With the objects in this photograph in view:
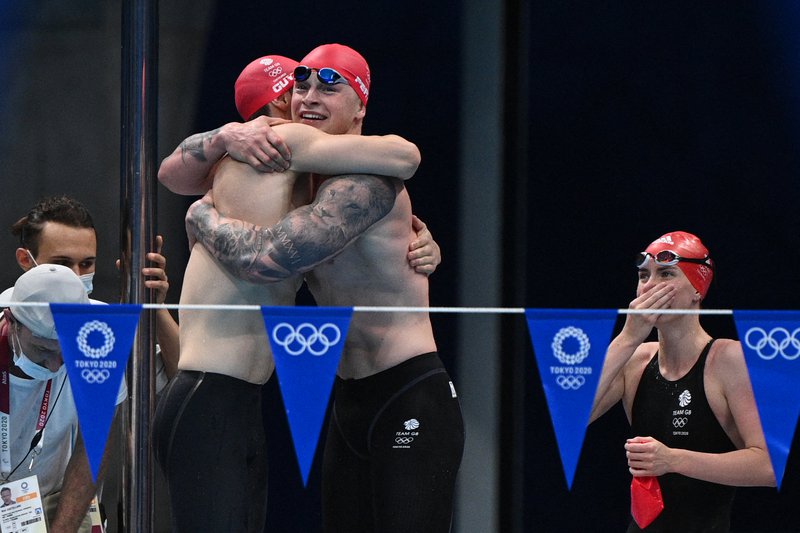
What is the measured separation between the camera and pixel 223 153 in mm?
3828

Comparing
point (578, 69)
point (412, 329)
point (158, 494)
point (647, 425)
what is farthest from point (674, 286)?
point (158, 494)

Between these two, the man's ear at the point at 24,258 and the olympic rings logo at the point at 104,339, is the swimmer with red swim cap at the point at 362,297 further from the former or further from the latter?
the man's ear at the point at 24,258

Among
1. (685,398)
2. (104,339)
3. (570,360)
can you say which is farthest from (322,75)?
A: (685,398)

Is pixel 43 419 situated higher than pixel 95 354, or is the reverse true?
pixel 95 354

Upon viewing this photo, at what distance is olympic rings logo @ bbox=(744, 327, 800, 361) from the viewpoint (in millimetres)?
3506

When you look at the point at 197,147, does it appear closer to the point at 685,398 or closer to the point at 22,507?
the point at 22,507

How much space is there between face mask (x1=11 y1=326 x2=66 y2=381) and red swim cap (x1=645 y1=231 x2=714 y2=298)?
227 centimetres

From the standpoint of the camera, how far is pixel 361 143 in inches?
144

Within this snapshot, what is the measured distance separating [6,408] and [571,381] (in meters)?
2.10

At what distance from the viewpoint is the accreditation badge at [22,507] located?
3.83m

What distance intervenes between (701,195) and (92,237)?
10.5 ft

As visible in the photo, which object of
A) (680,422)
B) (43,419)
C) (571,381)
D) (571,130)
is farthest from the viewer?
(571,130)

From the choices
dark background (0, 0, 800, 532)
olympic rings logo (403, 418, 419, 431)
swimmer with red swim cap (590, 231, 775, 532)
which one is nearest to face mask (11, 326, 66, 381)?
olympic rings logo (403, 418, 419, 431)

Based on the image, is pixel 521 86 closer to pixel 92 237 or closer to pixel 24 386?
pixel 92 237
